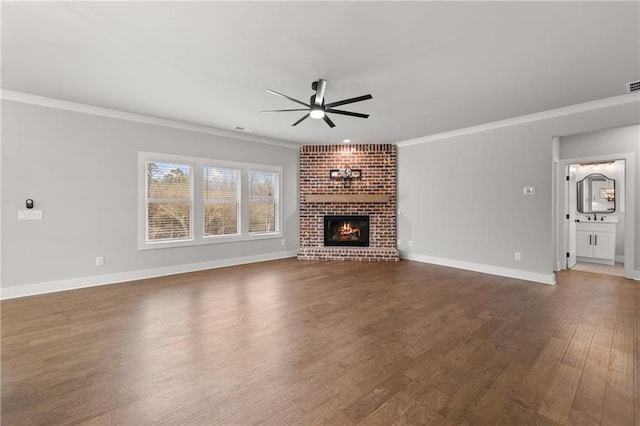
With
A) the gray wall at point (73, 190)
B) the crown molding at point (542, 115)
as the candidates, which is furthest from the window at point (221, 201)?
the crown molding at point (542, 115)

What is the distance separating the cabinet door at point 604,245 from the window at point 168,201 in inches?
331

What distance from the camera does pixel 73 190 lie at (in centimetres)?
415

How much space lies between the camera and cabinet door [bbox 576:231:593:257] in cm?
605

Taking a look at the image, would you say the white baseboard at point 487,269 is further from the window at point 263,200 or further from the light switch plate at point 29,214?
the light switch plate at point 29,214

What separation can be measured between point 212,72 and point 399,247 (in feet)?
17.4

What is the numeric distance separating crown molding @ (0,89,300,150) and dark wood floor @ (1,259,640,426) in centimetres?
268

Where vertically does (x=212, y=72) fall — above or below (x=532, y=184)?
above

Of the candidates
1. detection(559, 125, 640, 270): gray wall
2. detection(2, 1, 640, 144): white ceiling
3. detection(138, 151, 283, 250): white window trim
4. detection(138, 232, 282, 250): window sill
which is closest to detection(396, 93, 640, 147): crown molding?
detection(2, 1, 640, 144): white ceiling

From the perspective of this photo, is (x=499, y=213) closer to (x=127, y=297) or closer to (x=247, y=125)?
(x=247, y=125)

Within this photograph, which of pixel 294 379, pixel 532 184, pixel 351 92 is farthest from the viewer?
pixel 532 184

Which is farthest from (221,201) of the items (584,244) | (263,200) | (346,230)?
(584,244)

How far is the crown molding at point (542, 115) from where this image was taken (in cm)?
379

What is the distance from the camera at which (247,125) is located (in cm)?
518

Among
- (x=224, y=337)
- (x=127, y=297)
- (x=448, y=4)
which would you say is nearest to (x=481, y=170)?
(x=448, y=4)
